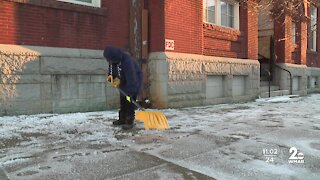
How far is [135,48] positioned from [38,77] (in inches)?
111

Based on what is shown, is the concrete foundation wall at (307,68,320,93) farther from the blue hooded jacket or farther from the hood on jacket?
the hood on jacket

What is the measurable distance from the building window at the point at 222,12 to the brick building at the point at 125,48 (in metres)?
0.04

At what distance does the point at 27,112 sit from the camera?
7812 millimetres

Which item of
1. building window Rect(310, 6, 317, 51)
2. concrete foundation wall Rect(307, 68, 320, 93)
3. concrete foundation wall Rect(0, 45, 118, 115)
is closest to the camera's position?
concrete foundation wall Rect(0, 45, 118, 115)

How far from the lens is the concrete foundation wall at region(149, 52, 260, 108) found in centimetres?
995

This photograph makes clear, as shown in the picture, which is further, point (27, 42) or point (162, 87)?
point (162, 87)

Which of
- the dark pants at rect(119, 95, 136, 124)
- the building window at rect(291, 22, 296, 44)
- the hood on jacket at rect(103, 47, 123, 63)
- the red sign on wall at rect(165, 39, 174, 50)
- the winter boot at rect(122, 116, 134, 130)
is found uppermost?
the building window at rect(291, 22, 296, 44)

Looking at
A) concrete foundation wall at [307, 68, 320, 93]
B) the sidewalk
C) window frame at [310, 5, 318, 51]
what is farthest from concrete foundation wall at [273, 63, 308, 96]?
the sidewalk

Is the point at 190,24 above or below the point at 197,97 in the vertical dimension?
above

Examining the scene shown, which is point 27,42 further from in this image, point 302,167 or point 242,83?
point 242,83

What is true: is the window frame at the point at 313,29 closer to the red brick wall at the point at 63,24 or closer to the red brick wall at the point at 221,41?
the red brick wall at the point at 221,41

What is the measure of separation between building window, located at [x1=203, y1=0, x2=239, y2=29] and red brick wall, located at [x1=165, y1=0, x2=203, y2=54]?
107 centimetres

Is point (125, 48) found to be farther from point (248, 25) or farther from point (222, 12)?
point (248, 25)

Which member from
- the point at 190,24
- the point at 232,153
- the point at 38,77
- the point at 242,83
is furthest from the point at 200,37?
the point at 232,153
